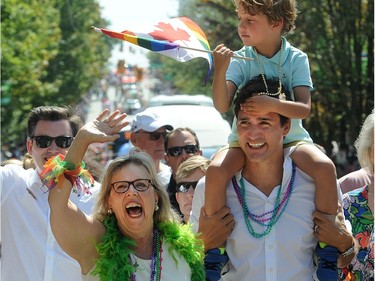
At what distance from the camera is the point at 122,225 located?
4535 mm

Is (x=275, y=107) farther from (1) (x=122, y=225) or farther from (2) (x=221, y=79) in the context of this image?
(1) (x=122, y=225)

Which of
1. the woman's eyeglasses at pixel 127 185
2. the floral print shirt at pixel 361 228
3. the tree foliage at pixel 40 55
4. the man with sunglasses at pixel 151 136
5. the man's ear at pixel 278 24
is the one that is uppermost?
the man's ear at pixel 278 24

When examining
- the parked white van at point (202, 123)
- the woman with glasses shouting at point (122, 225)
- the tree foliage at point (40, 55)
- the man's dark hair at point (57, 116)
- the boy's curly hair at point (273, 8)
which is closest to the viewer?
the woman with glasses shouting at point (122, 225)

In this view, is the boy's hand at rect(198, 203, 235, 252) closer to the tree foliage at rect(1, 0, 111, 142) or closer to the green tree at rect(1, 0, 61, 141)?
the tree foliage at rect(1, 0, 111, 142)

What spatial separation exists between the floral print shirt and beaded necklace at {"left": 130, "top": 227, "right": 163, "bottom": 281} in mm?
1365

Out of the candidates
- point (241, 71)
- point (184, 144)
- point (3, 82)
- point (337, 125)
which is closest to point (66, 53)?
point (3, 82)

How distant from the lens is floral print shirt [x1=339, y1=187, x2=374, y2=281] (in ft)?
17.8

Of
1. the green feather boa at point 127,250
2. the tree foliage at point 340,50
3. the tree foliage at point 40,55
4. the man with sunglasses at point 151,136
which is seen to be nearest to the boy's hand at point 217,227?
the green feather boa at point 127,250

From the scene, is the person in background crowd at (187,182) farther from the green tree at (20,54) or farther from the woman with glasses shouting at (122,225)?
the green tree at (20,54)

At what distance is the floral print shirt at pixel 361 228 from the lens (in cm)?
543

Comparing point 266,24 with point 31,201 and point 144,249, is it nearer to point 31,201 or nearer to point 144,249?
point 144,249

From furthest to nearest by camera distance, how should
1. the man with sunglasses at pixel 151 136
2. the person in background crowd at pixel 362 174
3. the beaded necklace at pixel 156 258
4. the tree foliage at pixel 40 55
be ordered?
the tree foliage at pixel 40 55 → the man with sunglasses at pixel 151 136 → the person in background crowd at pixel 362 174 → the beaded necklace at pixel 156 258

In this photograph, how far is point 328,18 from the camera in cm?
2469

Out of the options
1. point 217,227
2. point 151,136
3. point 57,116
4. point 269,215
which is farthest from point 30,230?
point 151,136
